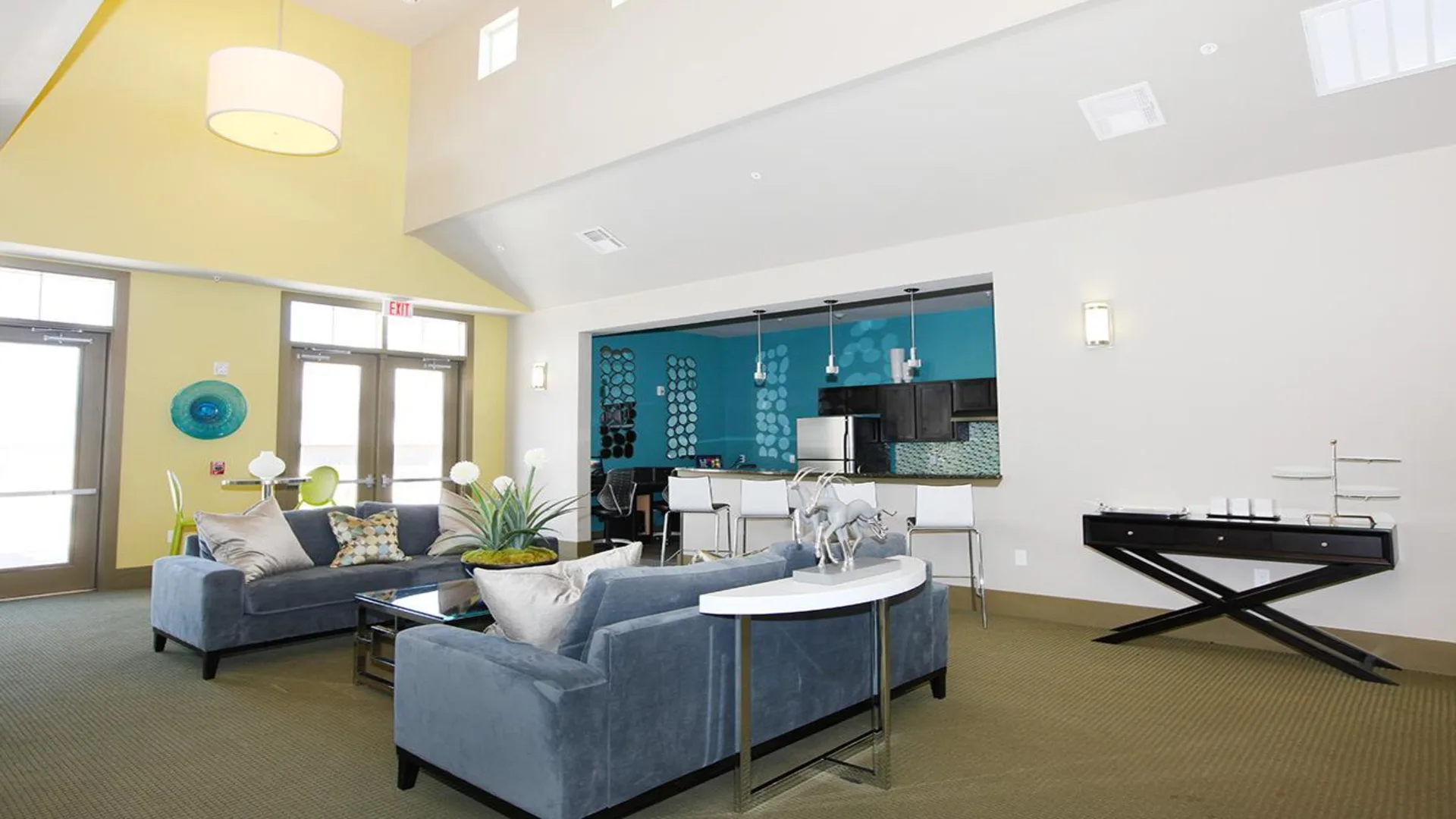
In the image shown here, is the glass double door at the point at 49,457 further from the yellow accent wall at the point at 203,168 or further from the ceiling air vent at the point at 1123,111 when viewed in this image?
the ceiling air vent at the point at 1123,111

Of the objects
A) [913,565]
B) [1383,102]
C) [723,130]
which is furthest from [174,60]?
[1383,102]

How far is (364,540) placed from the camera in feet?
16.7

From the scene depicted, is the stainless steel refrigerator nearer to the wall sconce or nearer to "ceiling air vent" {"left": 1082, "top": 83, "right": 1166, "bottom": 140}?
the wall sconce

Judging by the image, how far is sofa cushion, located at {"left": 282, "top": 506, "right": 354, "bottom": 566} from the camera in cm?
509

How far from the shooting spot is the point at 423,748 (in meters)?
2.69

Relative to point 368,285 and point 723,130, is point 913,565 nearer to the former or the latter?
point 723,130

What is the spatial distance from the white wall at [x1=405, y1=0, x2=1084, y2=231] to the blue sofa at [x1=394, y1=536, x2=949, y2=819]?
305 centimetres

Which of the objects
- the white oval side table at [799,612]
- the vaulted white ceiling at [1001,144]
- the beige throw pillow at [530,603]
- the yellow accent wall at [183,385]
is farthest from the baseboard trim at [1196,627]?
the yellow accent wall at [183,385]

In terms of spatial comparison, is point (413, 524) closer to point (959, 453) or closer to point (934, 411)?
point (934, 411)

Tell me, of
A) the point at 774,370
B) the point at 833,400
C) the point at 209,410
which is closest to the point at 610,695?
the point at 209,410

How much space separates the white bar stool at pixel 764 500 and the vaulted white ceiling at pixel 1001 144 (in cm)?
193

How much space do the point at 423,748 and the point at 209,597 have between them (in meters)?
2.15

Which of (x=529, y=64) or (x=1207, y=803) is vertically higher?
(x=529, y=64)

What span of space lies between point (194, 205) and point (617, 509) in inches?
186
